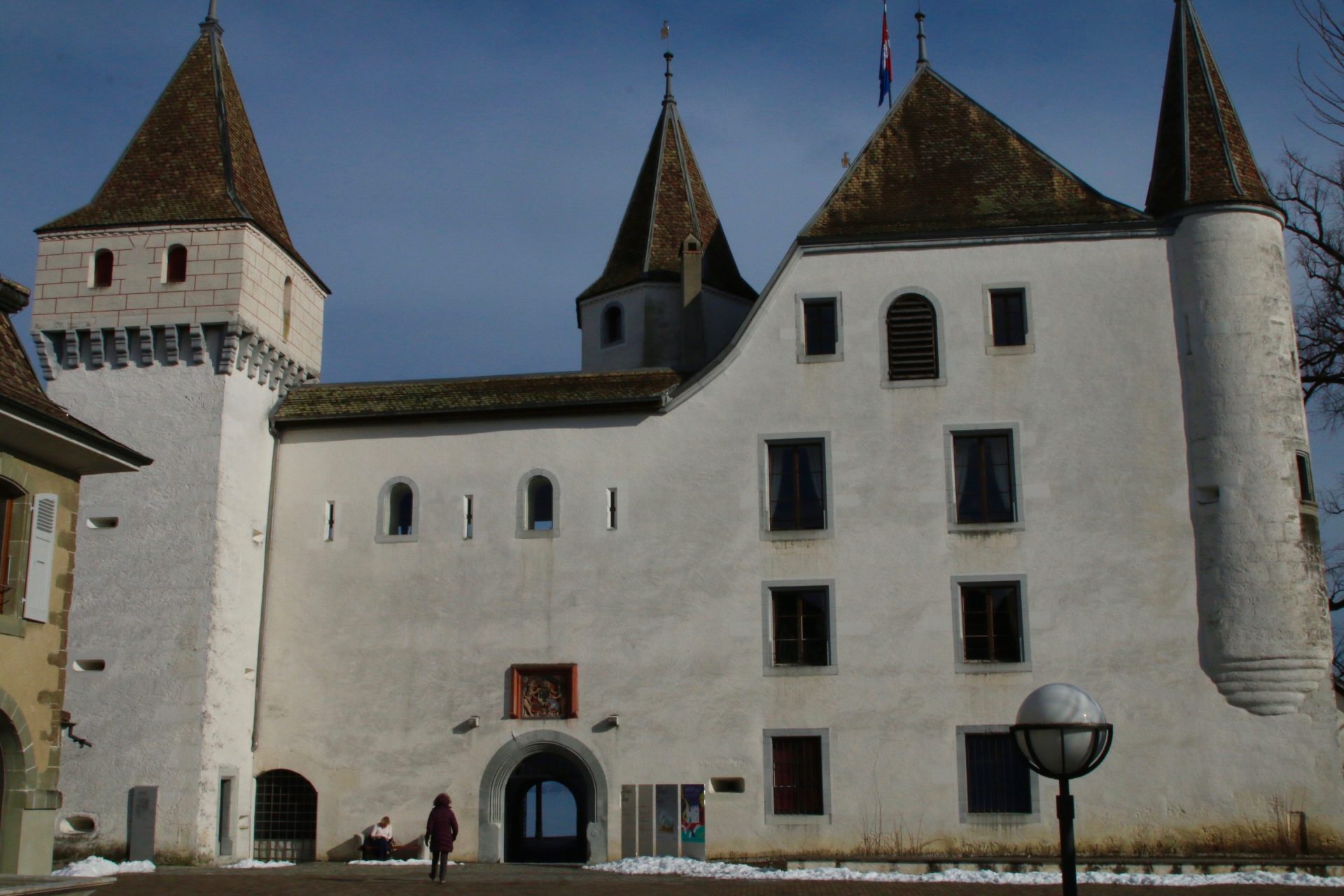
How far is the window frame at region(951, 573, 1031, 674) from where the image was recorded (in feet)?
86.6

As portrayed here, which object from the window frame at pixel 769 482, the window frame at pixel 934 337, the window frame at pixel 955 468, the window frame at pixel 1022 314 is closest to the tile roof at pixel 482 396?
the window frame at pixel 769 482

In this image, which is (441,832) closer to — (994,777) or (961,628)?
(994,777)

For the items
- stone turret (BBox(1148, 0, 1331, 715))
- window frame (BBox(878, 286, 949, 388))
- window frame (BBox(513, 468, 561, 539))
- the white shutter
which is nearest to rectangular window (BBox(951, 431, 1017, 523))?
window frame (BBox(878, 286, 949, 388))

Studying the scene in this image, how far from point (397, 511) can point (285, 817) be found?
20.2ft

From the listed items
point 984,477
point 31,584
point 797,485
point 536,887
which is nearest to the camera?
point 31,584

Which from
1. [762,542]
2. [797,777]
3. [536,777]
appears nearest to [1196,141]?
[762,542]

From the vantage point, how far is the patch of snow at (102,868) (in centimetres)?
2377

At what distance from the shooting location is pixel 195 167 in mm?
29969

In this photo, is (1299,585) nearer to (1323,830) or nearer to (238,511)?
(1323,830)

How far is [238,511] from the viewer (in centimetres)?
2808

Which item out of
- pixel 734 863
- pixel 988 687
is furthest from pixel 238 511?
pixel 988 687

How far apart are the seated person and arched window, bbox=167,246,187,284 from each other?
11.3 m

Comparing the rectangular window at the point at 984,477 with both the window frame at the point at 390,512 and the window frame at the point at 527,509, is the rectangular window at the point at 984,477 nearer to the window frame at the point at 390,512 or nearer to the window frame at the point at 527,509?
the window frame at the point at 527,509

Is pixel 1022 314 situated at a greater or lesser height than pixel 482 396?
greater
